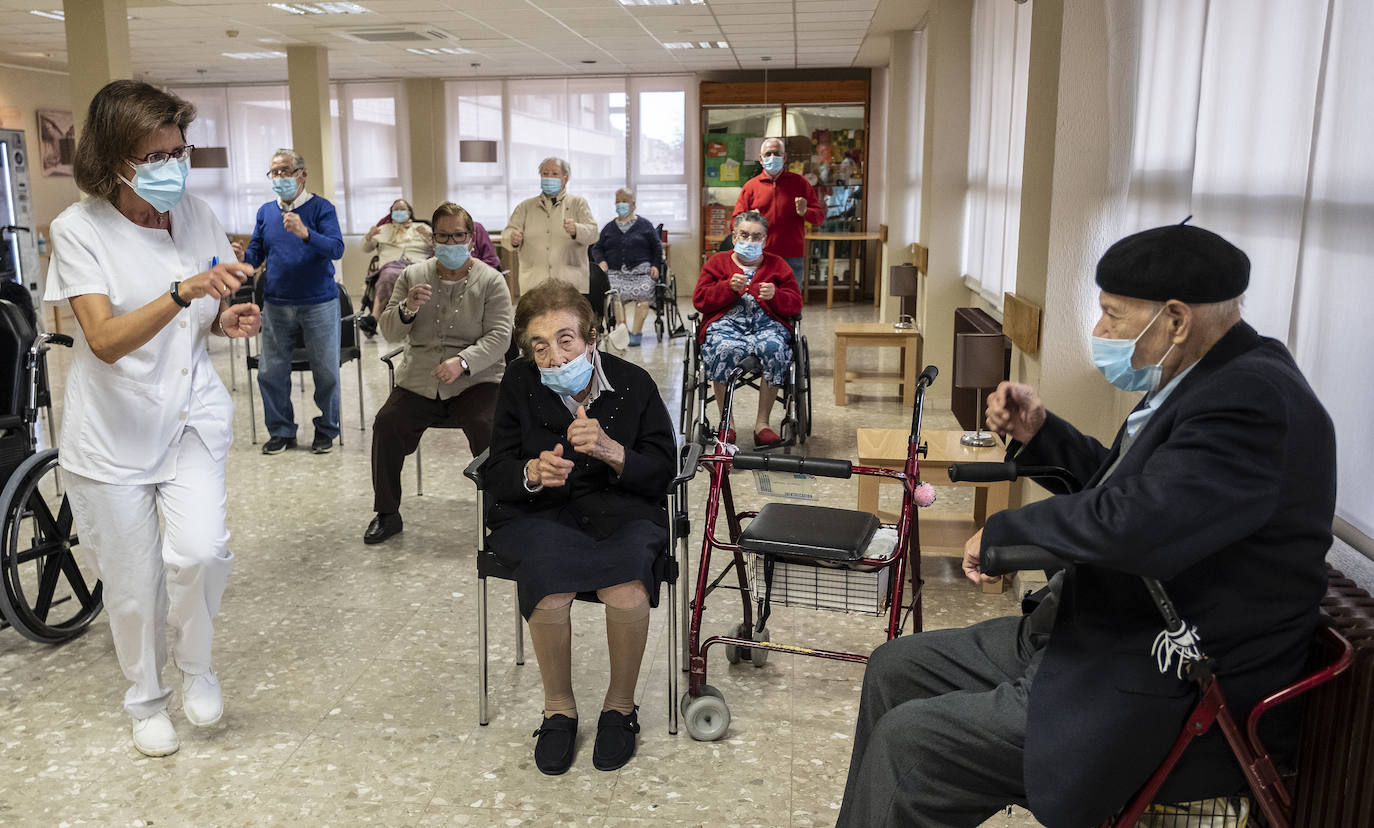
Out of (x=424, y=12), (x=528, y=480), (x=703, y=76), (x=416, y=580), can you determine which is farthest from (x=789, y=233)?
(x=703, y=76)

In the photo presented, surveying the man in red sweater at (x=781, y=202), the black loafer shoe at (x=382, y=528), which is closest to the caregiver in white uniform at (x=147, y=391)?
the black loafer shoe at (x=382, y=528)

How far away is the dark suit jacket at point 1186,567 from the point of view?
1545 mm

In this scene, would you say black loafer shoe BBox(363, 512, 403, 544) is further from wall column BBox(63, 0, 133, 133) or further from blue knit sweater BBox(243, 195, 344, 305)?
wall column BBox(63, 0, 133, 133)

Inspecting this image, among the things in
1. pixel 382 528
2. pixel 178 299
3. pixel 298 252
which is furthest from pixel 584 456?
pixel 298 252

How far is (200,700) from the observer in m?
2.79

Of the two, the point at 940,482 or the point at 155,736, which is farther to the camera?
the point at 940,482

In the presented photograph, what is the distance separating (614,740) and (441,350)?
215cm

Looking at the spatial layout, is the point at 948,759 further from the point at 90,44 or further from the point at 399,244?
the point at 90,44

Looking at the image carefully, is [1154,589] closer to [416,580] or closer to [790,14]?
[416,580]

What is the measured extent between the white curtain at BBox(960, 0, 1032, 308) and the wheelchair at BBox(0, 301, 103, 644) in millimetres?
3936

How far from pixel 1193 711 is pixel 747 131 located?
13.2 metres

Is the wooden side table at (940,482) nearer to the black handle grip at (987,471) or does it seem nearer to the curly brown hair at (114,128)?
the black handle grip at (987,471)

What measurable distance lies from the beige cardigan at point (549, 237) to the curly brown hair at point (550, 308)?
4.26m

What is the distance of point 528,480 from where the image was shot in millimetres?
2719
